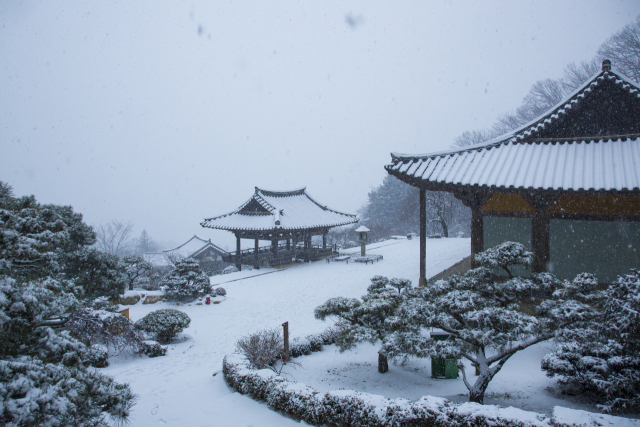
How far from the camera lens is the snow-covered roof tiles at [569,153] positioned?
7.09 m

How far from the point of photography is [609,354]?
4672mm

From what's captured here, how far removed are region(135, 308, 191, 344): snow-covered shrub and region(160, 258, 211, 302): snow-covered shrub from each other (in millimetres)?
Result: 3434

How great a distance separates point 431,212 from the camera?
34938 mm

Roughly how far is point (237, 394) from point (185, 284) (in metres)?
7.56

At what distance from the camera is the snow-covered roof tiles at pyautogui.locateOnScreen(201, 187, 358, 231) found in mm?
18391

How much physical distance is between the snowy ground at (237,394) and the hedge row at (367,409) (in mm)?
221

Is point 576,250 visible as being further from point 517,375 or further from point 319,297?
point 319,297

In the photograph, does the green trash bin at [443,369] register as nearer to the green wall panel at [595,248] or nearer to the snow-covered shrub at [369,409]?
the snow-covered shrub at [369,409]

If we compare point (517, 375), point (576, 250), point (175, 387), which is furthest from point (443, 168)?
point (175, 387)

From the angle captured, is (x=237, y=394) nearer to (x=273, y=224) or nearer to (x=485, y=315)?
(x=485, y=315)

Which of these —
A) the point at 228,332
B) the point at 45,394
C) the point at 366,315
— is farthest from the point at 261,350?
the point at 45,394

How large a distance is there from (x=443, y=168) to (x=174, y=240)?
289ft

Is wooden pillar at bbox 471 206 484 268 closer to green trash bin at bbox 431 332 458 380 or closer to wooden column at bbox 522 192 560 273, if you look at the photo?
wooden column at bbox 522 192 560 273

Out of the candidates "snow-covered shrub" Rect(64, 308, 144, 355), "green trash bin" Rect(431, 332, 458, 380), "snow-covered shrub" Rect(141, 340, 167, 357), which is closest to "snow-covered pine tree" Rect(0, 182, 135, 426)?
"snow-covered shrub" Rect(64, 308, 144, 355)
